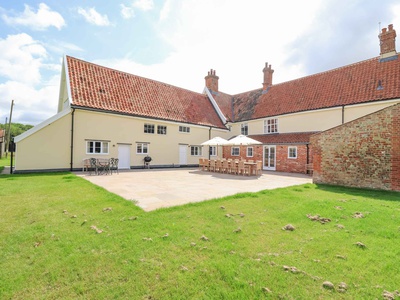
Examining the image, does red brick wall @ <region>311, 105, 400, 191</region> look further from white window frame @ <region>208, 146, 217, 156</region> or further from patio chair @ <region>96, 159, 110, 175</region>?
white window frame @ <region>208, 146, 217, 156</region>

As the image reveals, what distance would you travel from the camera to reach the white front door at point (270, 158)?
19.4 meters

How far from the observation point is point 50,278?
2.82m

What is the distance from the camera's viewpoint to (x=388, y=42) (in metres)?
16.9

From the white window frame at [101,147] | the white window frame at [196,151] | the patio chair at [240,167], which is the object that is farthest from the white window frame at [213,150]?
the white window frame at [101,147]

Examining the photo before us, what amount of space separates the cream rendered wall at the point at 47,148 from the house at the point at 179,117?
0.05m

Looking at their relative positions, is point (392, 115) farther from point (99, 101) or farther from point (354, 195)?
point (99, 101)

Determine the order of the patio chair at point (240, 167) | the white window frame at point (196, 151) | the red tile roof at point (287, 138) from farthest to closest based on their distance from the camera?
1. the white window frame at point (196, 151)
2. the red tile roof at point (287, 138)
3. the patio chair at point (240, 167)

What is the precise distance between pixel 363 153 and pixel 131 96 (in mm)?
17554

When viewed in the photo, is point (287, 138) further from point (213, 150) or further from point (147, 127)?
point (147, 127)

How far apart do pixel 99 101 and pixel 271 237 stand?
1669cm

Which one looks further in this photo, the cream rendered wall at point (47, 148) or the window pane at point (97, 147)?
the window pane at point (97, 147)

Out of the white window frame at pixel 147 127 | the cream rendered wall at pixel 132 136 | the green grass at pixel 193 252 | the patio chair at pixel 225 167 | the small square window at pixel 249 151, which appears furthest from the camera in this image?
the small square window at pixel 249 151

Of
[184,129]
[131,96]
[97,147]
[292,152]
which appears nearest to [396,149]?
[292,152]

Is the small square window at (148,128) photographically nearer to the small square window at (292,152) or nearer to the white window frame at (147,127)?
the white window frame at (147,127)
